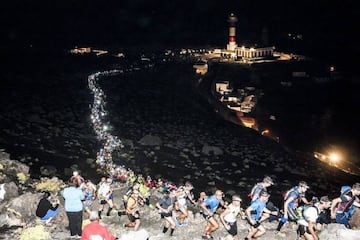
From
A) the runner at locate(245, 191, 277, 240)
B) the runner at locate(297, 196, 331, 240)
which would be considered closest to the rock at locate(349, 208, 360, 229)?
the runner at locate(297, 196, 331, 240)

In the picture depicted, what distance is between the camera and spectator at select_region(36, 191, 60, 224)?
1098 centimetres

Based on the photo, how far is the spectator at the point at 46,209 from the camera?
11.0 meters

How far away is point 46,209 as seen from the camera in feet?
36.1

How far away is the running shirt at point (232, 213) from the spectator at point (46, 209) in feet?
18.0

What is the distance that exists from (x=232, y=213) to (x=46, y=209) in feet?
18.9

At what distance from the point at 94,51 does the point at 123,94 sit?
6966 cm

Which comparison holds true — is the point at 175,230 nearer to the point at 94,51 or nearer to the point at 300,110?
the point at 300,110

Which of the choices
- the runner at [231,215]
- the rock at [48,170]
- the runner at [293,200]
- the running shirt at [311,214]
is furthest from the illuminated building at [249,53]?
the runner at [231,215]

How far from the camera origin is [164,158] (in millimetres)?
30438

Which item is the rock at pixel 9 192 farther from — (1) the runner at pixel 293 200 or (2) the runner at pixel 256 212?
(1) the runner at pixel 293 200

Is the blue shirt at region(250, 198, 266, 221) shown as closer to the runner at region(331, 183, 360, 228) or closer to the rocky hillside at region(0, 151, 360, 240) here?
the rocky hillside at region(0, 151, 360, 240)

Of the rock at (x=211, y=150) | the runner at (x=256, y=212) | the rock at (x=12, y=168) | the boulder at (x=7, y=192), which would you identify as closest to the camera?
the runner at (x=256, y=212)

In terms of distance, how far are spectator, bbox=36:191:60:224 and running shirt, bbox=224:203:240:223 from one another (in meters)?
5.49

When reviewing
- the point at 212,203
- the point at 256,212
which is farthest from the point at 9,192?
the point at 256,212
